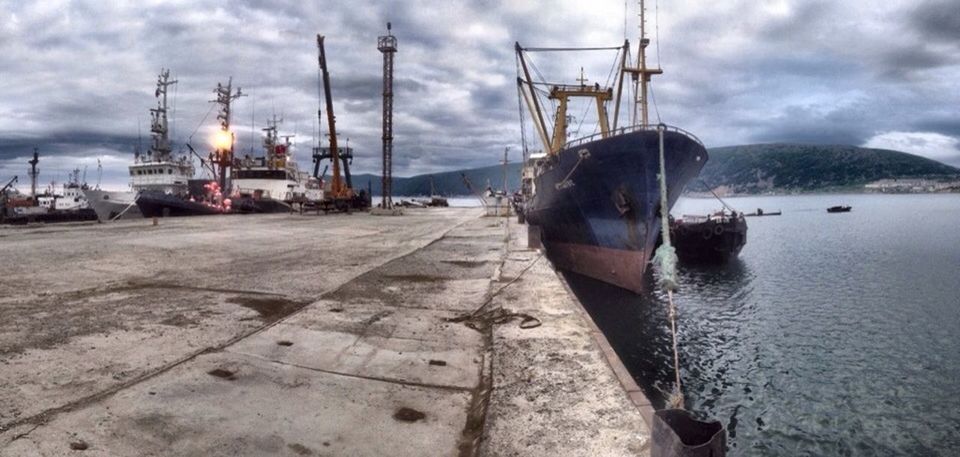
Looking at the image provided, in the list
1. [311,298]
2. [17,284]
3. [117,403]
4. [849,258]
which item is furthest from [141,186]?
[849,258]

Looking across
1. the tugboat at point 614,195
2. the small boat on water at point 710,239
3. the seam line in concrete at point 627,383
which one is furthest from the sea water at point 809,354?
the small boat on water at point 710,239

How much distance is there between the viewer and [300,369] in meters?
4.54

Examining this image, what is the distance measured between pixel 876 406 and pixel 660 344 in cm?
503

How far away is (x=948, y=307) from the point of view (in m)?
18.0

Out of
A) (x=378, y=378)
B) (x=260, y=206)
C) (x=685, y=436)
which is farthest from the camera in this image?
(x=260, y=206)

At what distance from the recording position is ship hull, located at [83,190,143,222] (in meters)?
36.7

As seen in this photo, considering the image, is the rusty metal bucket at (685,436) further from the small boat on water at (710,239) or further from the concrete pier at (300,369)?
the small boat on water at (710,239)

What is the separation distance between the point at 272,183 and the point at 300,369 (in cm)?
4808

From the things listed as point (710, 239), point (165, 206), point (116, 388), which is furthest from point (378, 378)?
point (165, 206)

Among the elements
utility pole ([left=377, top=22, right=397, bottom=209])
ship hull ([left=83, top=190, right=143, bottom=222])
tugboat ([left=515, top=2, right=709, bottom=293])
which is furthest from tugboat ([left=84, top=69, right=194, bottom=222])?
tugboat ([left=515, top=2, right=709, bottom=293])

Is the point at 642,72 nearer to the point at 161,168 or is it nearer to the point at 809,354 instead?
the point at 809,354

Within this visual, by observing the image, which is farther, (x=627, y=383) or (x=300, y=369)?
(x=300, y=369)

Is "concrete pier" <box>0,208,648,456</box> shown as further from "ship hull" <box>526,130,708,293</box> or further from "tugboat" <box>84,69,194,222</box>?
"tugboat" <box>84,69,194,222</box>

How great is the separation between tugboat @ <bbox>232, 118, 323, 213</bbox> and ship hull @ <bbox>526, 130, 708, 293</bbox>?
25.8 m
